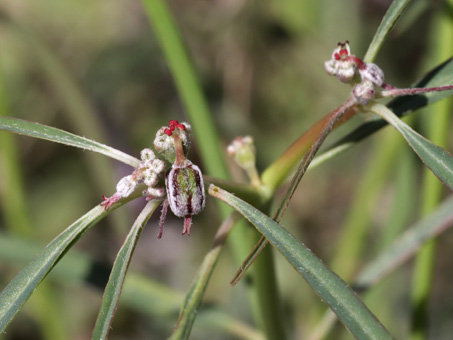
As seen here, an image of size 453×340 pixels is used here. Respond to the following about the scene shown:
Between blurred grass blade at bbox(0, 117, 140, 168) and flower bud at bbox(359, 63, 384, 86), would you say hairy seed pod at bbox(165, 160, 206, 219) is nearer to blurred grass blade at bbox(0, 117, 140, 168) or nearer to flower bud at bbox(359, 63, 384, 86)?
blurred grass blade at bbox(0, 117, 140, 168)

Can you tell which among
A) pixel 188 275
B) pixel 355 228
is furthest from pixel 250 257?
pixel 188 275

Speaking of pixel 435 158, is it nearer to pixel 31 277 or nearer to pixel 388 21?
pixel 388 21

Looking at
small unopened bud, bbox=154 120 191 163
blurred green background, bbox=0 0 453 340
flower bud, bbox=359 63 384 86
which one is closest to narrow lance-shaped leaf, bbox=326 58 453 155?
flower bud, bbox=359 63 384 86

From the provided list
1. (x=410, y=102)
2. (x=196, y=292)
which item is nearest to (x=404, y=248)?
(x=410, y=102)

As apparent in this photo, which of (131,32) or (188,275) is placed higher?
(131,32)

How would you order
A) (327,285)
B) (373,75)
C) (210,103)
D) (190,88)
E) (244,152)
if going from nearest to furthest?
(327,285) → (373,75) → (244,152) → (190,88) → (210,103)

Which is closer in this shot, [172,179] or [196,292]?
[172,179]

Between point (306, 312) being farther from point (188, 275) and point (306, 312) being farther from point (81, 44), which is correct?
point (81, 44)
